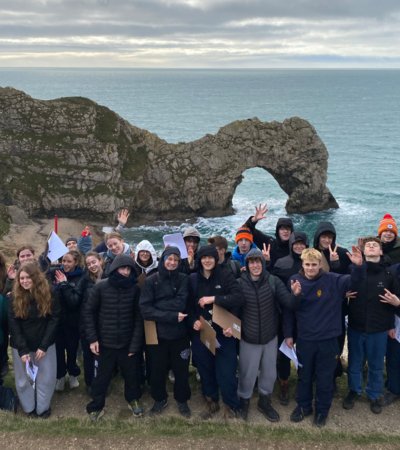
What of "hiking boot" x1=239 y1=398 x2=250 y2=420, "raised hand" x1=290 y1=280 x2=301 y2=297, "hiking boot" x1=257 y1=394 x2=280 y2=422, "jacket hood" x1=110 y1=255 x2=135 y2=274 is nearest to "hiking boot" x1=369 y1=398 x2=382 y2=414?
"hiking boot" x1=257 y1=394 x2=280 y2=422

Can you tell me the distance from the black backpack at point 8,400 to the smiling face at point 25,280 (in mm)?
2452

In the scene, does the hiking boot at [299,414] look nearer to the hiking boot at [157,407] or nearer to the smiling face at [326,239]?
the hiking boot at [157,407]

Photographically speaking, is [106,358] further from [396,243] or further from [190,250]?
[396,243]

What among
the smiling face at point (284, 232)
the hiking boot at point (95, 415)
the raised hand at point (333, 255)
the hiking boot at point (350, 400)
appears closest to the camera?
the hiking boot at point (95, 415)

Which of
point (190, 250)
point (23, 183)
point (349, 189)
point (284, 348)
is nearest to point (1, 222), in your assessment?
point (23, 183)

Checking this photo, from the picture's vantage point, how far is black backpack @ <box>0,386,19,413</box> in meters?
8.26

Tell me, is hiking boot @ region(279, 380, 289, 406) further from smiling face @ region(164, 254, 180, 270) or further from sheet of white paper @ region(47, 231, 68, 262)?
sheet of white paper @ region(47, 231, 68, 262)

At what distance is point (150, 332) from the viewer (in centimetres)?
770

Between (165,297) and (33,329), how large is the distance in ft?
7.72

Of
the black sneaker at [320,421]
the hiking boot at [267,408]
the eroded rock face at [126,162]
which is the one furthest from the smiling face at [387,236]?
the eroded rock face at [126,162]

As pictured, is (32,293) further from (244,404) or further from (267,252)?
(267,252)

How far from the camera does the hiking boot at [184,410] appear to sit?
8.19m

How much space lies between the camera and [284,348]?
7984 millimetres

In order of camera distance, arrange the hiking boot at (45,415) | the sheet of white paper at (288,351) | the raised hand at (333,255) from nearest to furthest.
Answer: the sheet of white paper at (288,351), the hiking boot at (45,415), the raised hand at (333,255)
